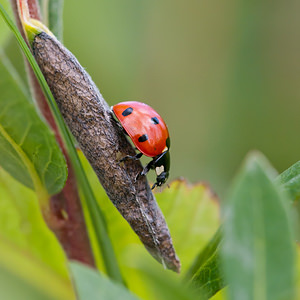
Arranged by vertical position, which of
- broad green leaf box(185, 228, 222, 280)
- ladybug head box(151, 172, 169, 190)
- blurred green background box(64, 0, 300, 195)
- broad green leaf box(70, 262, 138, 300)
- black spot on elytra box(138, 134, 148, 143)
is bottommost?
broad green leaf box(70, 262, 138, 300)

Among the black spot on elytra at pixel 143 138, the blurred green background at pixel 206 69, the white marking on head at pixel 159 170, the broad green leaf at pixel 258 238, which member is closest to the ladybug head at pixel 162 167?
the white marking on head at pixel 159 170

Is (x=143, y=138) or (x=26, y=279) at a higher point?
(x=143, y=138)

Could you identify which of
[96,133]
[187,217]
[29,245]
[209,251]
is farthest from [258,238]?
[29,245]

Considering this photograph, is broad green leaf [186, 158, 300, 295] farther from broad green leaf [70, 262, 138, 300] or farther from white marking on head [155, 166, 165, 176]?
white marking on head [155, 166, 165, 176]

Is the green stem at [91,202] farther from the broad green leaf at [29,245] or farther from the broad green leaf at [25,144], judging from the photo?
the broad green leaf at [29,245]

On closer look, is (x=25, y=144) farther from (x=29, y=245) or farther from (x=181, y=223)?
(x=181, y=223)

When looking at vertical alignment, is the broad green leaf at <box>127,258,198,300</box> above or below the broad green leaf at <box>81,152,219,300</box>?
below

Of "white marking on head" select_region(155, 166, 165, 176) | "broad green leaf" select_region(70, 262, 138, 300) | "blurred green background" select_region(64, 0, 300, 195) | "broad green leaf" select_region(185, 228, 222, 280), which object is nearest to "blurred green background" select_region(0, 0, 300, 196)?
"blurred green background" select_region(64, 0, 300, 195)

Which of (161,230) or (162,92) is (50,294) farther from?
(162,92)
